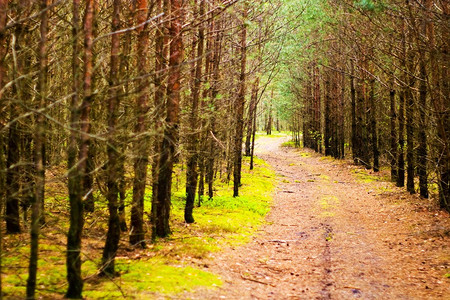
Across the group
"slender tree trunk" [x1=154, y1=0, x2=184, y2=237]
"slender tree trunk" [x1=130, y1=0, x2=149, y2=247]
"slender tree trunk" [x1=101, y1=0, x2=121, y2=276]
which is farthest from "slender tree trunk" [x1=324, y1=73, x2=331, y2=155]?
"slender tree trunk" [x1=101, y1=0, x2=121, y2=276]

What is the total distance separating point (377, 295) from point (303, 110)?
36.4 meters

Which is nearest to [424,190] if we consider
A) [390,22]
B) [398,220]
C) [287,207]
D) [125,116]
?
[398,220]

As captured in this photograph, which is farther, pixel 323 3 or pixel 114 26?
pixel 323 3

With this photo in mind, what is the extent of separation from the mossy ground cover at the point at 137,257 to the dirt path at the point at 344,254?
0.50m

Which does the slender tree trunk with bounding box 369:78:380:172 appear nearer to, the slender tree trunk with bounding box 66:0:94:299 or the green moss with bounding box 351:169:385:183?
the green moss with bounding box 351:169:385:183

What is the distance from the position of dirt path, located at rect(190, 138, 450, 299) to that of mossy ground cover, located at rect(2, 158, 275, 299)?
0.50 meters

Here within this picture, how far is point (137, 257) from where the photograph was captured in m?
7.73

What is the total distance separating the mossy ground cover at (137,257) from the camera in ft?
18.9

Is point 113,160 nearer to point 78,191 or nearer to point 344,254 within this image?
point 78,191

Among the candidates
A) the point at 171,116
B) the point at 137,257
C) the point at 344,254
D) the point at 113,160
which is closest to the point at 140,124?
the point at 171,116

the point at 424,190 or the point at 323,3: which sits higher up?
the point at 323,3

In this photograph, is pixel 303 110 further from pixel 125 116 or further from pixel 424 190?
pixel 125 116

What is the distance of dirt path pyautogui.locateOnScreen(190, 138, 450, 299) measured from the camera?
23.3 ft

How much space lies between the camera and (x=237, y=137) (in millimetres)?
16266
